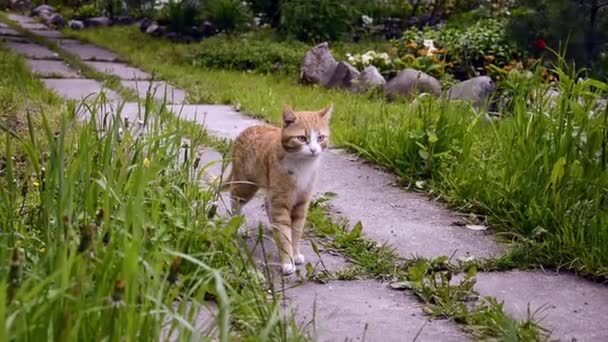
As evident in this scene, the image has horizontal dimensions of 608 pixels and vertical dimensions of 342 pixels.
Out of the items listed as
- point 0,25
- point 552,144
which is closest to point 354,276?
point 552,144

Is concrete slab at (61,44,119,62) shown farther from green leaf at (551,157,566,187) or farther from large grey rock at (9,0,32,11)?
large grey rock at (9,0,32,11)

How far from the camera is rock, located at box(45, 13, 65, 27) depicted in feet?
47.9

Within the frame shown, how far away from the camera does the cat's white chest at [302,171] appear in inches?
137

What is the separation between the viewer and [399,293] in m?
3.07

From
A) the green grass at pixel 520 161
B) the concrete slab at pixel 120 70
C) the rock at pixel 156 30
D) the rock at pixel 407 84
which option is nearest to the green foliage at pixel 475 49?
the rock at pixel 407 84

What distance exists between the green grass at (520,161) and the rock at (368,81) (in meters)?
1.98

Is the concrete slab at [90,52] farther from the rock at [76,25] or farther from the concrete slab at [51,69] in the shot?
the rock at [76,25]

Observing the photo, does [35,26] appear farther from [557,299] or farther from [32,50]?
[557,299]

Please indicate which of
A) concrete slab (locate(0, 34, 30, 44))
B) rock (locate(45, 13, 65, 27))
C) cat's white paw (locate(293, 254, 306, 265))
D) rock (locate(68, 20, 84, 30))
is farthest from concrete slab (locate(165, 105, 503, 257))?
rock (locate(45, 13, 65, 27))

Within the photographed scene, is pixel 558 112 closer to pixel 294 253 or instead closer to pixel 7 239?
pixel 294 253

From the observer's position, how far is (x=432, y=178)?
4477 millimetres

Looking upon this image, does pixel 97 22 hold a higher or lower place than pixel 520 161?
lower

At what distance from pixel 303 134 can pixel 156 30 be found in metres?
9.33

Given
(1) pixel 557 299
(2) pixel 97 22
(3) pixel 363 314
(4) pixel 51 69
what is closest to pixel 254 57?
(4) pixel 51 69
